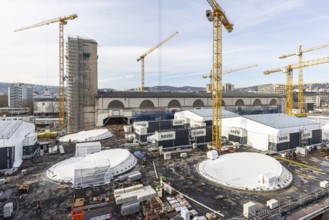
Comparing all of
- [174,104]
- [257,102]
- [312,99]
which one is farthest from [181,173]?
[312,99]

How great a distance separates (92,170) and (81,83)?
4692 centimetres

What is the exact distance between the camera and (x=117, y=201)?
15.9 metres

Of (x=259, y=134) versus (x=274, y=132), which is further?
(x=259, y=134)

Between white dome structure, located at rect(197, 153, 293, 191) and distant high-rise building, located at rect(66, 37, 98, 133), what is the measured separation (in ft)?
154

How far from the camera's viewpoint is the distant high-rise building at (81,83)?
5884 centimetres

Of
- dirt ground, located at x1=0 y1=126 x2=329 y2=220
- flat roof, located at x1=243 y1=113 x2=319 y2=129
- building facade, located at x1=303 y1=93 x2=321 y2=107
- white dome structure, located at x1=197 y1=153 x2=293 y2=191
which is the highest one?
building facade, located at x1=303 y1=93 x2=321 y2=107

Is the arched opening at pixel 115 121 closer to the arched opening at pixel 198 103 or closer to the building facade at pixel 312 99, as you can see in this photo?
the arched opening at pixel 198 103

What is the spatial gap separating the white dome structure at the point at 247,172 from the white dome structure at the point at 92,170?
975 centimetres

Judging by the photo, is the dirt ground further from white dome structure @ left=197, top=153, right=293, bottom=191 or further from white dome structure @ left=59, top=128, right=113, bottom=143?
white dome structure @ left=59, top=128, right=113, bottom=143

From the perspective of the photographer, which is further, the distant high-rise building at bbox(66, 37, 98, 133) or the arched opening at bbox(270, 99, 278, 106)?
the arched opening at bbox(270, 99, 278, 106)

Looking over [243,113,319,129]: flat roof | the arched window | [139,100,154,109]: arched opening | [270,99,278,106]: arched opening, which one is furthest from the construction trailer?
[270,99,278,106]: arched opening

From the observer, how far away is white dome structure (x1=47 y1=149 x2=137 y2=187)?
2008 centimetres

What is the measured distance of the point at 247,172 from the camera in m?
21.1

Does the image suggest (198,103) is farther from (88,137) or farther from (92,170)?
(92,170)
